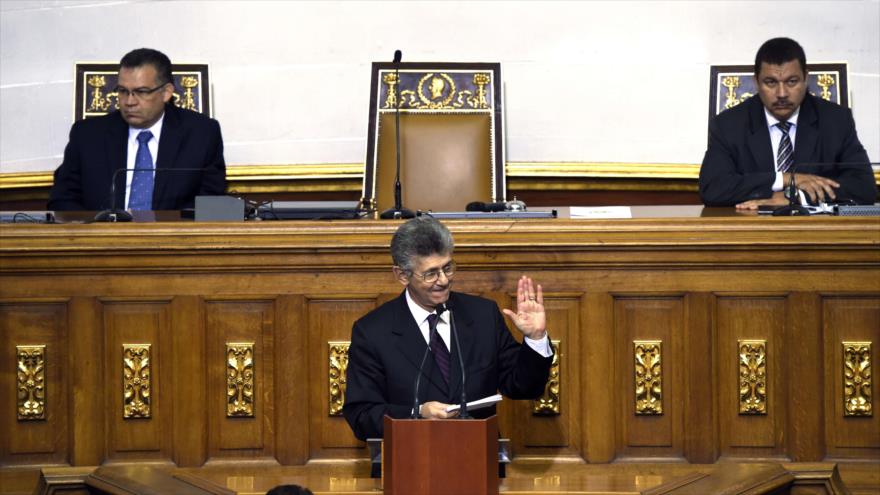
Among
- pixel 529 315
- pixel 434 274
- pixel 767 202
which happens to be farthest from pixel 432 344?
pixel 767 202

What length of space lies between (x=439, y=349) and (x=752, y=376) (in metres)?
1.00

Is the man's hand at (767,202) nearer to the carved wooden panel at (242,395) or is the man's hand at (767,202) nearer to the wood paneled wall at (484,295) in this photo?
the wood paneled wall at (484,295)

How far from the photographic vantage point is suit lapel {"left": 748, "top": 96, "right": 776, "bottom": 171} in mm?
6473

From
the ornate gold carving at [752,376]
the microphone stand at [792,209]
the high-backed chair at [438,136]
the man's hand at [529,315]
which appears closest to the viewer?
the man's hand at [529,315]

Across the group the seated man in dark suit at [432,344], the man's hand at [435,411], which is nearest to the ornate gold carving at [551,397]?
the seated man in dark suit at [432,344]

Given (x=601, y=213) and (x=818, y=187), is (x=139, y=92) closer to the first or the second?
(x=601, y=213)

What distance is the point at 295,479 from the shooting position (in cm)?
490

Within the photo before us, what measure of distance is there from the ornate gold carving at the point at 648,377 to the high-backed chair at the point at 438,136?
2.07 m

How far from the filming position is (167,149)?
21.4 feet

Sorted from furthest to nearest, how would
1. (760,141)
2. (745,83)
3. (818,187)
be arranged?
(745,83), (760,141), (818,187)

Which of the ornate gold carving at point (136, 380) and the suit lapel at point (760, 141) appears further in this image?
the suit lapel at point (760, 141)

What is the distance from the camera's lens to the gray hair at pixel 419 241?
4.61m

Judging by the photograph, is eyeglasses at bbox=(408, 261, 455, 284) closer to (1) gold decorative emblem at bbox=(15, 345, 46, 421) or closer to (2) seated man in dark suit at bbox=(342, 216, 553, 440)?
(2) seated man in dark suit at bbox=(342, 216, 553, 440)

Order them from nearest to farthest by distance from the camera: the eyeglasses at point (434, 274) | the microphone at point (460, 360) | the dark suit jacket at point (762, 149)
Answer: the microphone at point (460, 360)
the eyeglasses at point (434, 274)
the dark suit jacket at point (762, 149)
